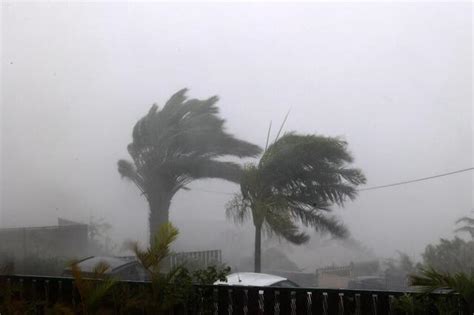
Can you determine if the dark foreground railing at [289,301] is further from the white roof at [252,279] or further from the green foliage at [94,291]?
the white roof at [252,279]

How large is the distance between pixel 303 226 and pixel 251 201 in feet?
2.50

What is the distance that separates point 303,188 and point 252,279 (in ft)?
4.59

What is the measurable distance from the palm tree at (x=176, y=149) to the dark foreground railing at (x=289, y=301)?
223 centimetres

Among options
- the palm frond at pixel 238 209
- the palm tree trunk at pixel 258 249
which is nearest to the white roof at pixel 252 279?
the palm tree trunk at pixel 258 249

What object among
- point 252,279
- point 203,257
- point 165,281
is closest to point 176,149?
point 203,257

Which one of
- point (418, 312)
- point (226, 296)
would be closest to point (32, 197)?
point (226, 296)

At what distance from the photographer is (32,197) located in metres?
8.43

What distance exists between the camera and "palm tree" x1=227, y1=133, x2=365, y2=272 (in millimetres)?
7008

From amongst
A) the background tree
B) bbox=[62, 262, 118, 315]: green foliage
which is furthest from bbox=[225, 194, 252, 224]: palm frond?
the background tree

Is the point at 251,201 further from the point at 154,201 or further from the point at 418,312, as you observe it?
the point at 418,312

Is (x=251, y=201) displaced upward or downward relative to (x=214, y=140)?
downward

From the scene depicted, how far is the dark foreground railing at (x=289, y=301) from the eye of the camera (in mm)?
4844

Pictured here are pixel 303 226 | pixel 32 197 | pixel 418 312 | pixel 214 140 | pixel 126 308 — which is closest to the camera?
pixel 418 312

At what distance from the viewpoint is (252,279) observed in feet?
21.2
